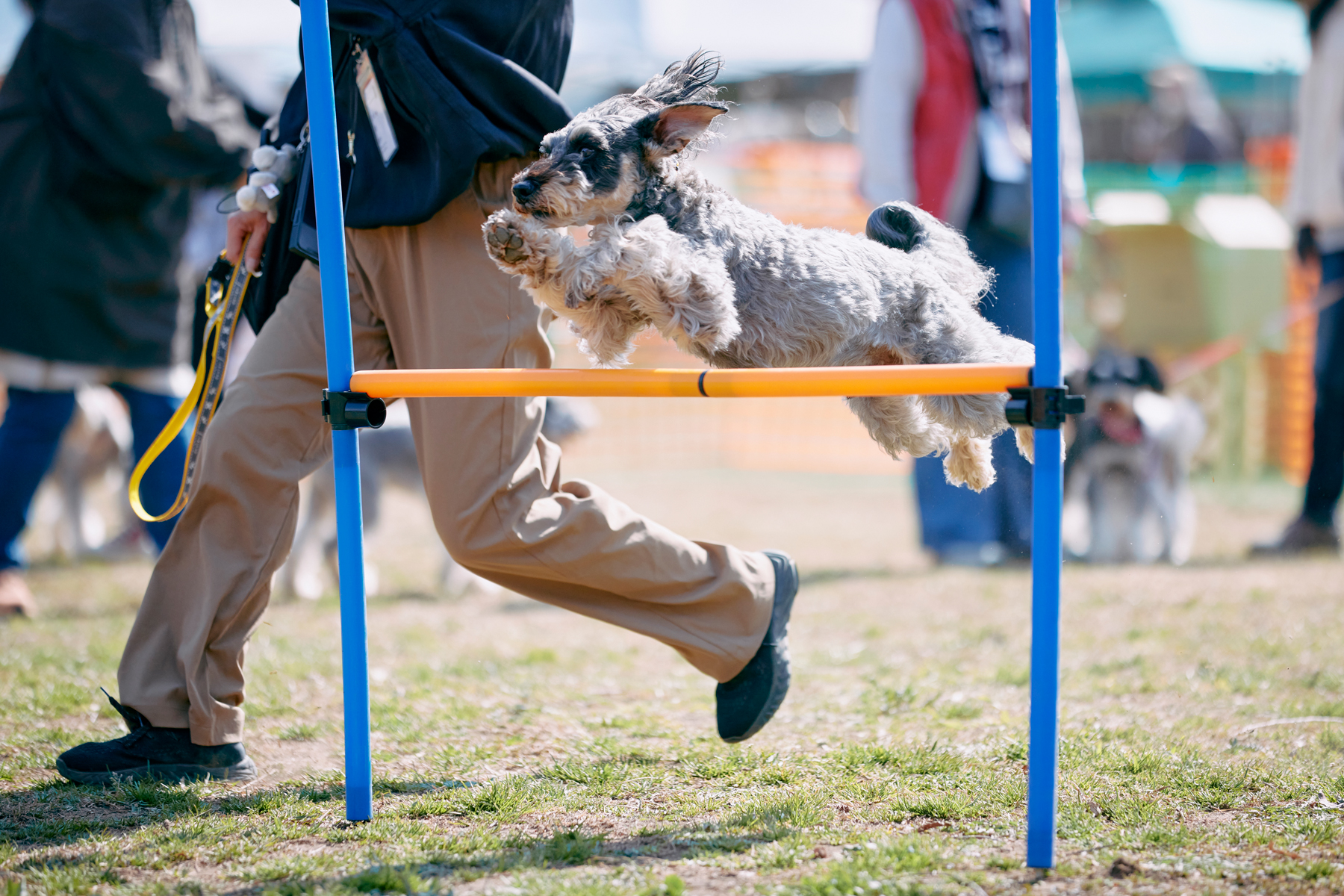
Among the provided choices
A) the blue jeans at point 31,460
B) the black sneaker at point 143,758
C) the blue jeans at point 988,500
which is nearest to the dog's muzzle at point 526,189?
the black sneaker at point 143,758

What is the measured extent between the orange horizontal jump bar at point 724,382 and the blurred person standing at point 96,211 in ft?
10.0

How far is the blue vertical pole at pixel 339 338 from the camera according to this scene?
2590mm

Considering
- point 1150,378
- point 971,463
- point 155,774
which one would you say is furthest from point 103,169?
point 1150,378

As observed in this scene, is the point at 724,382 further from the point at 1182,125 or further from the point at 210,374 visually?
the point at 1182,125

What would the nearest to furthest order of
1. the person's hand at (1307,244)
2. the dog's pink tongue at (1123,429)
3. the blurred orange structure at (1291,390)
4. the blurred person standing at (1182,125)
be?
the person's hand at (1307,244) < the dog's pink tongue at (1123,429) < the blurred orange structure at (1291,390) < the blurred person standing at (1182,125)

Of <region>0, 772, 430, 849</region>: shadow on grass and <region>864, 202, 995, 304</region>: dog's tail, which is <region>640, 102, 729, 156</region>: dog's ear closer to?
<region>864, 202, 995, 304</region>: dog's tail

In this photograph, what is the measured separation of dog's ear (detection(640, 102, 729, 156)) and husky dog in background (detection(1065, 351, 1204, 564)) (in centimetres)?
518

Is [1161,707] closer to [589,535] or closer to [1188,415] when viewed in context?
[589,535]

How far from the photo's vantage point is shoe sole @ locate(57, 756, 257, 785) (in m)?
3.02

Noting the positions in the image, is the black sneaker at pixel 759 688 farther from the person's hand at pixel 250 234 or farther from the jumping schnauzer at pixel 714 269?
the person's hand at pixel 250 234

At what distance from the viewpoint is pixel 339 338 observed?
2.62m

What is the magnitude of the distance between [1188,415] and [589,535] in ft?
19.2

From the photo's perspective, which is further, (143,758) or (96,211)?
(96,211)

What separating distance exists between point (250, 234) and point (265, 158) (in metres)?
0.23
